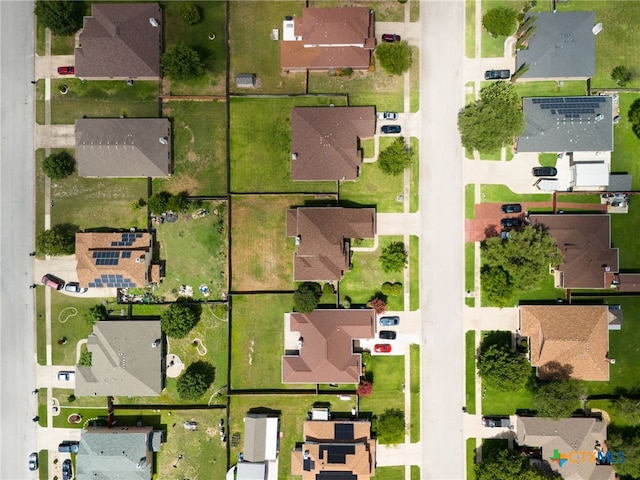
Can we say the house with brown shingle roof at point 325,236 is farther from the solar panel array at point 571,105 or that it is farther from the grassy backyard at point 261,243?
the solar panel array at point 571,105

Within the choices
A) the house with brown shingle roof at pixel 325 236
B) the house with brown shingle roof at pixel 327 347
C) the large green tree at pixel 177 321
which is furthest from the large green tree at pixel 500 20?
the large green tree at pixel 177 321

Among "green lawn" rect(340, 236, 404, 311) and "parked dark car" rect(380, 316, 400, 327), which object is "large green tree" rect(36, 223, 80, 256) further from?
"parked dark car" rect(380, 316, 400, 327)

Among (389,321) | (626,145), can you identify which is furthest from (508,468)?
(626,145)

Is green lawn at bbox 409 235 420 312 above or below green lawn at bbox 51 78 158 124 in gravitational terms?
below

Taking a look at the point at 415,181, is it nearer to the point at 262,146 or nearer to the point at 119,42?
the point at 262,146

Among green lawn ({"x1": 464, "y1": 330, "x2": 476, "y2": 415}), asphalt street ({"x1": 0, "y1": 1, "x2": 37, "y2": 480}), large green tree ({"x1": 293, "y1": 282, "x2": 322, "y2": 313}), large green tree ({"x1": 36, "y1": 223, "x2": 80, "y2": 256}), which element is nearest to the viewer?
large green tree ({"x1": 293, "y1": 282, "x2": 322, "y2": 313})

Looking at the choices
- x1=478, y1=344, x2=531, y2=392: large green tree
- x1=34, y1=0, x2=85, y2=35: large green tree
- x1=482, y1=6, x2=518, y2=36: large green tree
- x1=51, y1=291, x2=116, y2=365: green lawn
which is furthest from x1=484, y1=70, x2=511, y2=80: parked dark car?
x1=51, y1=291, x2=116, y2=365: green lawn
